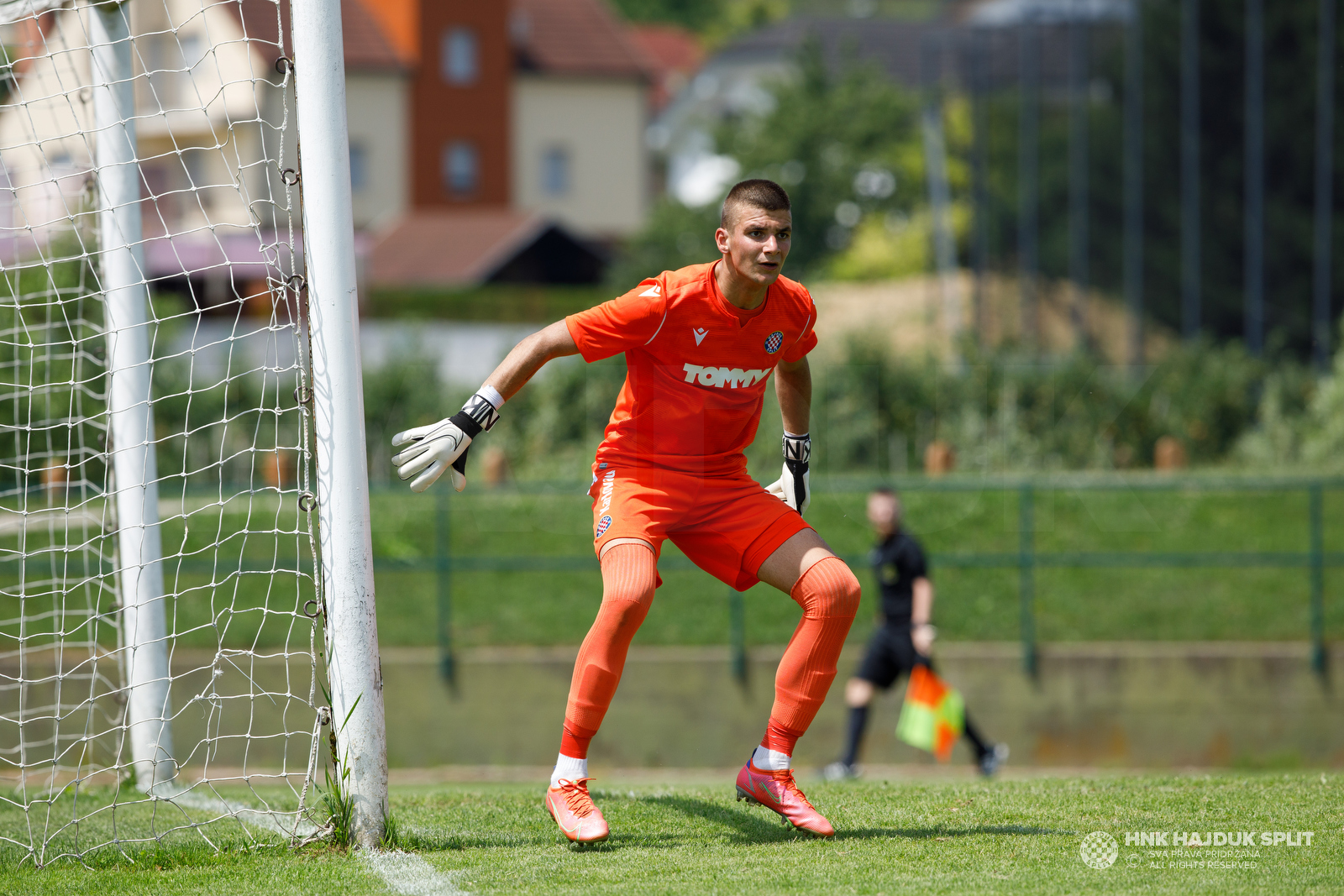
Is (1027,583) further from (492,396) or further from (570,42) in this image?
(570,42)

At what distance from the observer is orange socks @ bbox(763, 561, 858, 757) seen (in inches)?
184

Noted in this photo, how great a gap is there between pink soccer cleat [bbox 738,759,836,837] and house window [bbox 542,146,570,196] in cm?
4500

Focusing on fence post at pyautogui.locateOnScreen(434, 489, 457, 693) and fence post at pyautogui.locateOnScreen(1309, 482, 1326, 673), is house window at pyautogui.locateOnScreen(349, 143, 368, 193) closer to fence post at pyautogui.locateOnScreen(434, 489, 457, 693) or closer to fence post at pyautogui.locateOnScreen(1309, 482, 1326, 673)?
fence post at pyautogui.locateOnScreen(434, 489, 457, 693)

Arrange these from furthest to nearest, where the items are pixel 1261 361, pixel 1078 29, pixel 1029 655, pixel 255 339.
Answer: pixel 255 339
pixel 1078 29
pixel 1261 361
pixel 1029 655

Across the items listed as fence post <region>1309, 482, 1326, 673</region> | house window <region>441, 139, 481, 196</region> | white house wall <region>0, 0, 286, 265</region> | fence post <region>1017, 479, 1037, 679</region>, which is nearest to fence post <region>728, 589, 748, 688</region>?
fence post <region>1017, 479, 1037, 679</region>

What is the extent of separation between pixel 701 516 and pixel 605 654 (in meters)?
0.66

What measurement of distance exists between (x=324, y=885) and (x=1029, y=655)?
898 cm

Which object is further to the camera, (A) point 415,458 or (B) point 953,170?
(B) point 953,170

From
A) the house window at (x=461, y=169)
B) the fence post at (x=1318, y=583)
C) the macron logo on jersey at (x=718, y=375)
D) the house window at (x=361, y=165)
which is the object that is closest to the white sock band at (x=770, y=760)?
the macron logo on jersey at (x=718, y=375)

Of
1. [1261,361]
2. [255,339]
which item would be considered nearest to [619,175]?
[255,339]

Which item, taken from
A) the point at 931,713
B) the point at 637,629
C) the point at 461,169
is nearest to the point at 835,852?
the point at 637,629

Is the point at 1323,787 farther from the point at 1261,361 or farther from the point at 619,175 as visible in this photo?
the point at 619,175

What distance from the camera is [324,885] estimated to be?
165 inches

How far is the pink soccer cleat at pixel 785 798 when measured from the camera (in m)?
4.67
